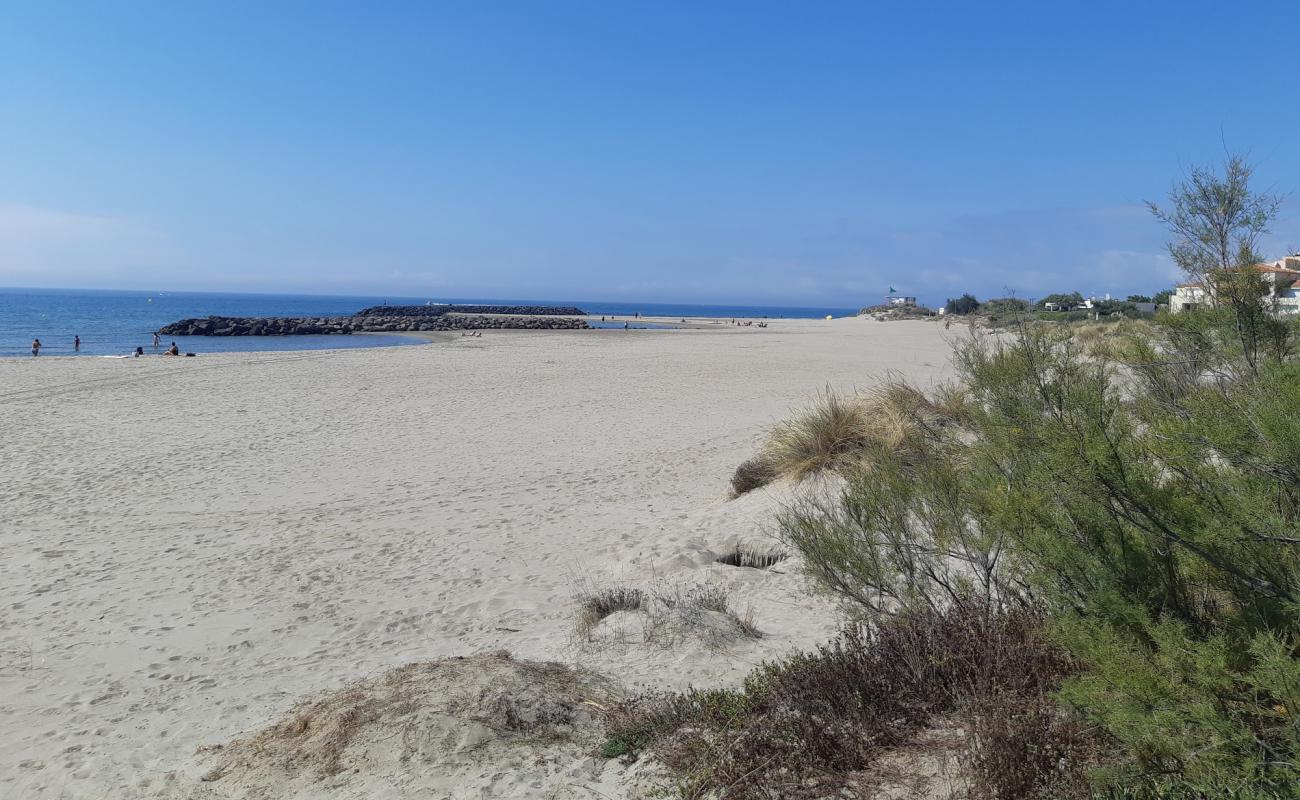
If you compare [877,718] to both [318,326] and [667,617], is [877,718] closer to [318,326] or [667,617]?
[667,617]

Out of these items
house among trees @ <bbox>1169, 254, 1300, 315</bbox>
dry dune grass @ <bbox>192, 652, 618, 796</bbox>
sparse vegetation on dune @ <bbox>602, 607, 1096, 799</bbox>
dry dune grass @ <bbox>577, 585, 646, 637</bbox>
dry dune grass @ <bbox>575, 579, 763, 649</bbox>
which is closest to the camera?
sparse vegetation on dune @ <bbox>602, 607, 1096, 799</bbox>

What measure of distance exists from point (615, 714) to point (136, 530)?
6.76 metres

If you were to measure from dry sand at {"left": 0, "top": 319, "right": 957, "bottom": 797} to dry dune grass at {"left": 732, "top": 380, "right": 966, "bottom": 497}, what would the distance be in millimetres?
502

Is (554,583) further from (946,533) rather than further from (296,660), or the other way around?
(946,533)

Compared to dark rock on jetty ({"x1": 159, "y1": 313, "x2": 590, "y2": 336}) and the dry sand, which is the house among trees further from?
dark rock on jetty ({"x1": 159, "y1": 313, "x2": 590, "y2": 336})

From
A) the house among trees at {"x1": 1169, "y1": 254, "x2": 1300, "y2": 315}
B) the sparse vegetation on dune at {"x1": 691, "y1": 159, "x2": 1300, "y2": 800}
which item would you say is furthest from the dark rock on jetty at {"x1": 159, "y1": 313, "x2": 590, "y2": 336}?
the sparse vegetation on dune at {"x1": 691, "y1": 159, "x2": 1300, "y2": 800}

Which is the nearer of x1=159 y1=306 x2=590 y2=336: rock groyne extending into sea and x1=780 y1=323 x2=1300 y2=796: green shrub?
x1=780 y1=323 x2=1300 y2=796: green shrub

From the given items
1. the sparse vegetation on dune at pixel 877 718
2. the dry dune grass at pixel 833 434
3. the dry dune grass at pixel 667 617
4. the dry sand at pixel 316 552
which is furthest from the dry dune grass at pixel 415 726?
the dry dune grass at pixel 833 434

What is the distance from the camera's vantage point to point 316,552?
24.5 feet

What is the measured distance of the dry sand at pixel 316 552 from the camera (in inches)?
173

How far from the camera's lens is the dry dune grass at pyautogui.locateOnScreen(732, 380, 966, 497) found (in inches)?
331

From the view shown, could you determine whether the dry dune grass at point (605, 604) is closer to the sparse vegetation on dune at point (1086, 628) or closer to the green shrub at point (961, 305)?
the sparse vegetation on dune at point (1086, 628)

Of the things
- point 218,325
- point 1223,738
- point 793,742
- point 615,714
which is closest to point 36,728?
point 615,714

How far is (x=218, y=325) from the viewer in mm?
A: 54344
